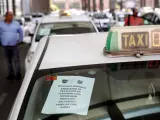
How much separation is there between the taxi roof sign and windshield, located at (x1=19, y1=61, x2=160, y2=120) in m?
0.08

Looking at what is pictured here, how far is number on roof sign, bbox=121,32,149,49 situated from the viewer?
→ 2.94 m

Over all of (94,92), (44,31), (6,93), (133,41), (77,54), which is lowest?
(6,93)

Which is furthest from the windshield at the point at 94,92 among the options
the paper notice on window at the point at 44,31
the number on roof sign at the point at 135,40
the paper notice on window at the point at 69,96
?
the paper notice on window at the point at 44,31

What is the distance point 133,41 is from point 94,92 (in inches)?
17.2

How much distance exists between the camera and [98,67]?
2961 mm

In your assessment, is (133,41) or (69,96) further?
(133,41)

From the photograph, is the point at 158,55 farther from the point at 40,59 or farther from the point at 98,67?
the point at 40,59

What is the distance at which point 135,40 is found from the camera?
295 centimetres

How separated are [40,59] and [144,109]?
0.86 m

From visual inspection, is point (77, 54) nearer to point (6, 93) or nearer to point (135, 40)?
point (135, 40)

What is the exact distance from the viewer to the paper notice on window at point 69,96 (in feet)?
9.19

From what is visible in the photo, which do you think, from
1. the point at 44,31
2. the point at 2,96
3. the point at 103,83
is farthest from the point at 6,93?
the point at 103,83

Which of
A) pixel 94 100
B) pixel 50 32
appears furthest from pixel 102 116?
pixel 50 32

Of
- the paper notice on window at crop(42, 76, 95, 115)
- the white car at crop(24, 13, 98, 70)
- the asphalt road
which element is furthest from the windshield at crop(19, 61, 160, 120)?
the white car at crop(24, 13, 98, 70)
